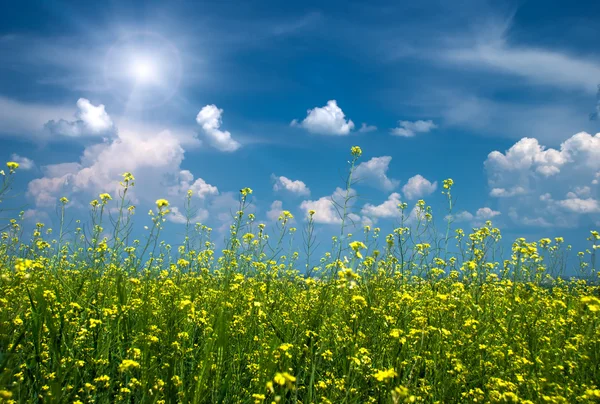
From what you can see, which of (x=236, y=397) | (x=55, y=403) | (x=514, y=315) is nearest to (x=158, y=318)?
(x=236, y=397)

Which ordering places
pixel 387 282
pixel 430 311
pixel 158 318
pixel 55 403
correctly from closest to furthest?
pixel 55 403
pixel 158 318
pixel 430 311
pixel 387 282

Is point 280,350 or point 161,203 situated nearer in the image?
point 280,350

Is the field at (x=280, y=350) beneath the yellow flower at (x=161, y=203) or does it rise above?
beneath

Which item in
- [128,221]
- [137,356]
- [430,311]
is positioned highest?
[128,221]

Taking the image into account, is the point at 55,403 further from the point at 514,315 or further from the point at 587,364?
the point at 514,315

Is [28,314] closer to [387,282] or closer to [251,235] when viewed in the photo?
[251,235]

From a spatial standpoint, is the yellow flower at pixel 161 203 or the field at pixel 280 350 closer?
the field at pixel 280 350

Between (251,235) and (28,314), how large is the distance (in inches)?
144

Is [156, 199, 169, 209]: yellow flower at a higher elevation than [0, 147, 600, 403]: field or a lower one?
higher

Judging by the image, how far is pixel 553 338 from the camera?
204 inches

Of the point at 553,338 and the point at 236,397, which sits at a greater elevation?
the point at 553,338

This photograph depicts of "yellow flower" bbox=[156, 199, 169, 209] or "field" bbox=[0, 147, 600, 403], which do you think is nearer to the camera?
"field" bbox=[0, 147, 600, 403]

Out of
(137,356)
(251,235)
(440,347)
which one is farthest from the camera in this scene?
(251,235)

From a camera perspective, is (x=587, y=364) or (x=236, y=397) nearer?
(x=236, y=397)
